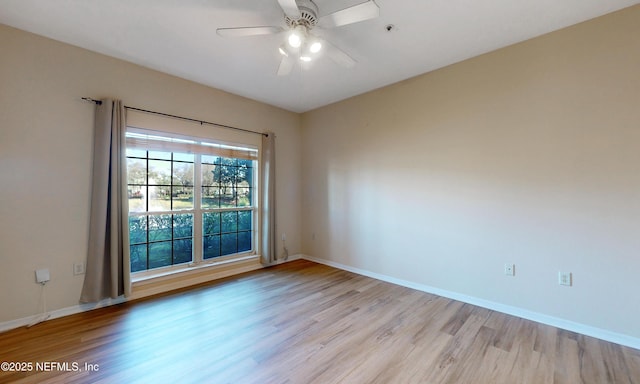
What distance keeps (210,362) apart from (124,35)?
10.1 ft

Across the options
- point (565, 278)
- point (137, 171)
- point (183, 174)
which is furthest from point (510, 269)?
point (137, 171)

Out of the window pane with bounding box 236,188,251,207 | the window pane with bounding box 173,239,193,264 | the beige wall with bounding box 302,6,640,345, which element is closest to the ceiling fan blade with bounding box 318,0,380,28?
the beige wall with bounding box 302,6,640,345

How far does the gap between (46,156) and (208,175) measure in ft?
5.41

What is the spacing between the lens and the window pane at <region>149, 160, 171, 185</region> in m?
3.26

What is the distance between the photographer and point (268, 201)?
427 cm

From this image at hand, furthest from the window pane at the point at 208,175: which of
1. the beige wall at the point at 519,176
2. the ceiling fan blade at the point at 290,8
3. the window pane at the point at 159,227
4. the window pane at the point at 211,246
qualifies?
the ceiling fan blade at the point at 290,8

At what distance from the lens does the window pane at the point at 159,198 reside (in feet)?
10.7

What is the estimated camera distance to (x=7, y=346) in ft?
6.82

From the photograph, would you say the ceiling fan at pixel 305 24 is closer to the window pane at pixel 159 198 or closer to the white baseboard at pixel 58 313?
the window pane at pixel 159 198

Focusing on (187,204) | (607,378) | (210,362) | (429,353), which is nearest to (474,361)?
(429,353)

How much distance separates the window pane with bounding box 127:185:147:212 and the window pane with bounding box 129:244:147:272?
0.47 metres

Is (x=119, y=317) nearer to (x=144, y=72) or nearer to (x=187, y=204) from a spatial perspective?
(x=187, y=204)

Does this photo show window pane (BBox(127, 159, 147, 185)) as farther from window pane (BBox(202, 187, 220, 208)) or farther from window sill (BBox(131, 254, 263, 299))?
window sill (BBox(131, 254, 263, 299))

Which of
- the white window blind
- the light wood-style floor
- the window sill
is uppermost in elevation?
the white window blind
